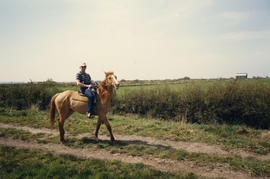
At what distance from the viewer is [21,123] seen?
31.8 ft

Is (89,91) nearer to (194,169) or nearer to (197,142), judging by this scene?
(194,169)

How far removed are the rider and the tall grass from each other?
7.17 m

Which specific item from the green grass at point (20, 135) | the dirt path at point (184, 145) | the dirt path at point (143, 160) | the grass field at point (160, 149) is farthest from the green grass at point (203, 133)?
the dirt path at point (143, 160)

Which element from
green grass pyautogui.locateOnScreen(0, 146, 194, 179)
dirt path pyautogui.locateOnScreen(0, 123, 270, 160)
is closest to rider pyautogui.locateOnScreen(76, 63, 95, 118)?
dirt path pyautogui.locateOnScreen(0, 123, 270, 160)

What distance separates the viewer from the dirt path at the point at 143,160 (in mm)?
4355

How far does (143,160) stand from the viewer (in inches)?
200

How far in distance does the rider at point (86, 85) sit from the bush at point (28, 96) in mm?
10954

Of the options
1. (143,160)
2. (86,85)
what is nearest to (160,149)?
(143,160)

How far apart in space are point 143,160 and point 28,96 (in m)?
15.7

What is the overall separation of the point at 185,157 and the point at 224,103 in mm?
7107

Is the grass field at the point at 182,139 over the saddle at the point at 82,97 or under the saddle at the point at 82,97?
under

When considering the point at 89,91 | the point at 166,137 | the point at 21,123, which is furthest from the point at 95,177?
the point at 21,123

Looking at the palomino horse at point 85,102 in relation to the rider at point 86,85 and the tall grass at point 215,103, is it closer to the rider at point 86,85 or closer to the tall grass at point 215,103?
the rider at point 86,85

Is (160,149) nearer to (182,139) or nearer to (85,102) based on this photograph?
(182,139)
